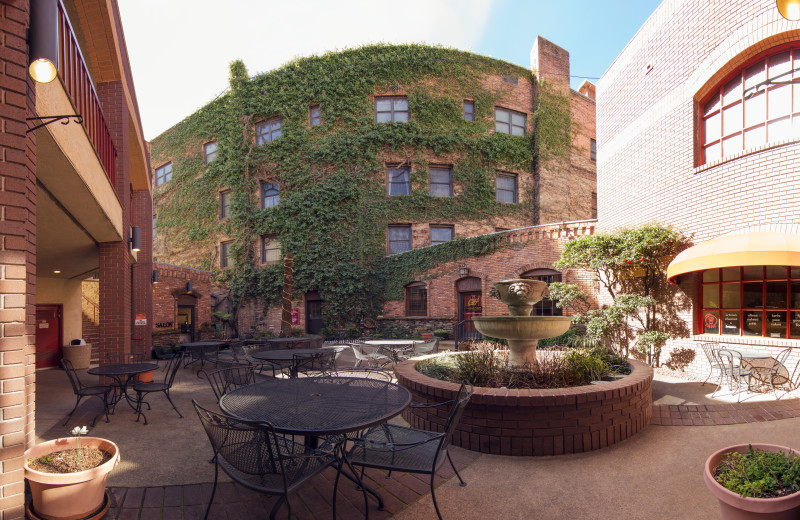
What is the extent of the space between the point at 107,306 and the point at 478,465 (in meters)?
7.16

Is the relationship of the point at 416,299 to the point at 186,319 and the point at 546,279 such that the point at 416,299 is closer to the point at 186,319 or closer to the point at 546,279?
the point at 546,279

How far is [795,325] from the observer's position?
21.7ft

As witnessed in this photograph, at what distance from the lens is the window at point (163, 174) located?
2607cm

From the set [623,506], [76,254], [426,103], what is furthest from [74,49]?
[426,103]

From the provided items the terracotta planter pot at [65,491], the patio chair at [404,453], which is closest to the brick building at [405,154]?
the patio chair at [404,453]

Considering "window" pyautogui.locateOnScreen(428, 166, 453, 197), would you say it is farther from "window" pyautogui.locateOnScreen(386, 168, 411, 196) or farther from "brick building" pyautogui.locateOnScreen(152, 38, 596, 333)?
"window" pyautogui.locateOnScreen(386, 168, 411, 196)

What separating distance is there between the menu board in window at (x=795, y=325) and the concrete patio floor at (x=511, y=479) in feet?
6.19

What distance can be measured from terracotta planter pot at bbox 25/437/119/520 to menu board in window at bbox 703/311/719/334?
961 cm

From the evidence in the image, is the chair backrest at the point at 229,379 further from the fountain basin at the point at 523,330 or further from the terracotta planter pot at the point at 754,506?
the terracotta planter pot at the point at 754,506

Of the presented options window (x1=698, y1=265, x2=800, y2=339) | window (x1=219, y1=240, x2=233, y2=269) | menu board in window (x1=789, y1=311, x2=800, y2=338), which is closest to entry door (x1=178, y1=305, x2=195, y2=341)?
window (x1=219, y1=240, x2=233, y2=269)

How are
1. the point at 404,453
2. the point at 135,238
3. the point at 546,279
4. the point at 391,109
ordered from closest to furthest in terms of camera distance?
1. the point at 404,453
2. the point at 135,238
3. the point at 546,279
4. the point at 391,109

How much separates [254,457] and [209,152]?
24.3 metres

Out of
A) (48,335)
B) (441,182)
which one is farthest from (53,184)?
(441,182)

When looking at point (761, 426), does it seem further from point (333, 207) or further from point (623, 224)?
point (333, 207)
